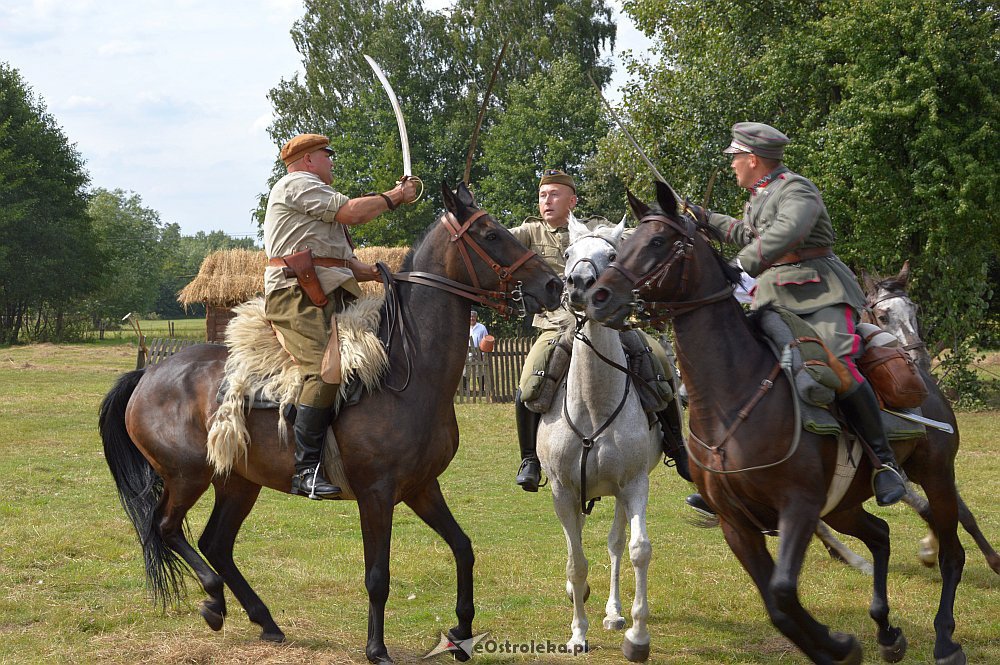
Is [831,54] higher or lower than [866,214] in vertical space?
higher

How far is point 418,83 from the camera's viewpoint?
162 ft

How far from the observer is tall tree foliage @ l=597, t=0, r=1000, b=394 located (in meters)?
18.5

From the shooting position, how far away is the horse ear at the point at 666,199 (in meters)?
4.80

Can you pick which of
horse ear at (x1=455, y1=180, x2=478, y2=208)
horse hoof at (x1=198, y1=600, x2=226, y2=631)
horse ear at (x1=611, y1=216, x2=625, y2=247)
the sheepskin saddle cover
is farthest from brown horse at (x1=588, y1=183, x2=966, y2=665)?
horse hoof at (x1=198, y1=600, x2=226, y2=631)

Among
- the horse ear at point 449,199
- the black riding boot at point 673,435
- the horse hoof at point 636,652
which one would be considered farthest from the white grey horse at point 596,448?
the horse ear at point 449,199

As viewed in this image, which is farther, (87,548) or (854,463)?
(87,548)

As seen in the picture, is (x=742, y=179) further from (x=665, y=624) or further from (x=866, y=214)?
(x=866, y=214)

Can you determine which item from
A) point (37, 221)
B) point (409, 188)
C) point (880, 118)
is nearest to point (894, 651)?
point (409, 188)

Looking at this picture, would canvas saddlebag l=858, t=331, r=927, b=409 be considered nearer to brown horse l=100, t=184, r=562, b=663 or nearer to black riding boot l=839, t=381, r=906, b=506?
black riding boot l=839, t=381, r=906, b=506

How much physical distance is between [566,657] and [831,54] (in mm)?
18209

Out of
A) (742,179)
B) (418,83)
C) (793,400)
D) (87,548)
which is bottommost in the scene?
(87,548)

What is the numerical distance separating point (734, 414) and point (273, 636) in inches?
137

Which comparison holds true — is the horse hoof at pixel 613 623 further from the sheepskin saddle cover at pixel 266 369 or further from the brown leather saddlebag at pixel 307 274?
the brown leather saddlebag at pixel 307 274

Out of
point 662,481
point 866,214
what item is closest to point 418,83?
point 866,214
